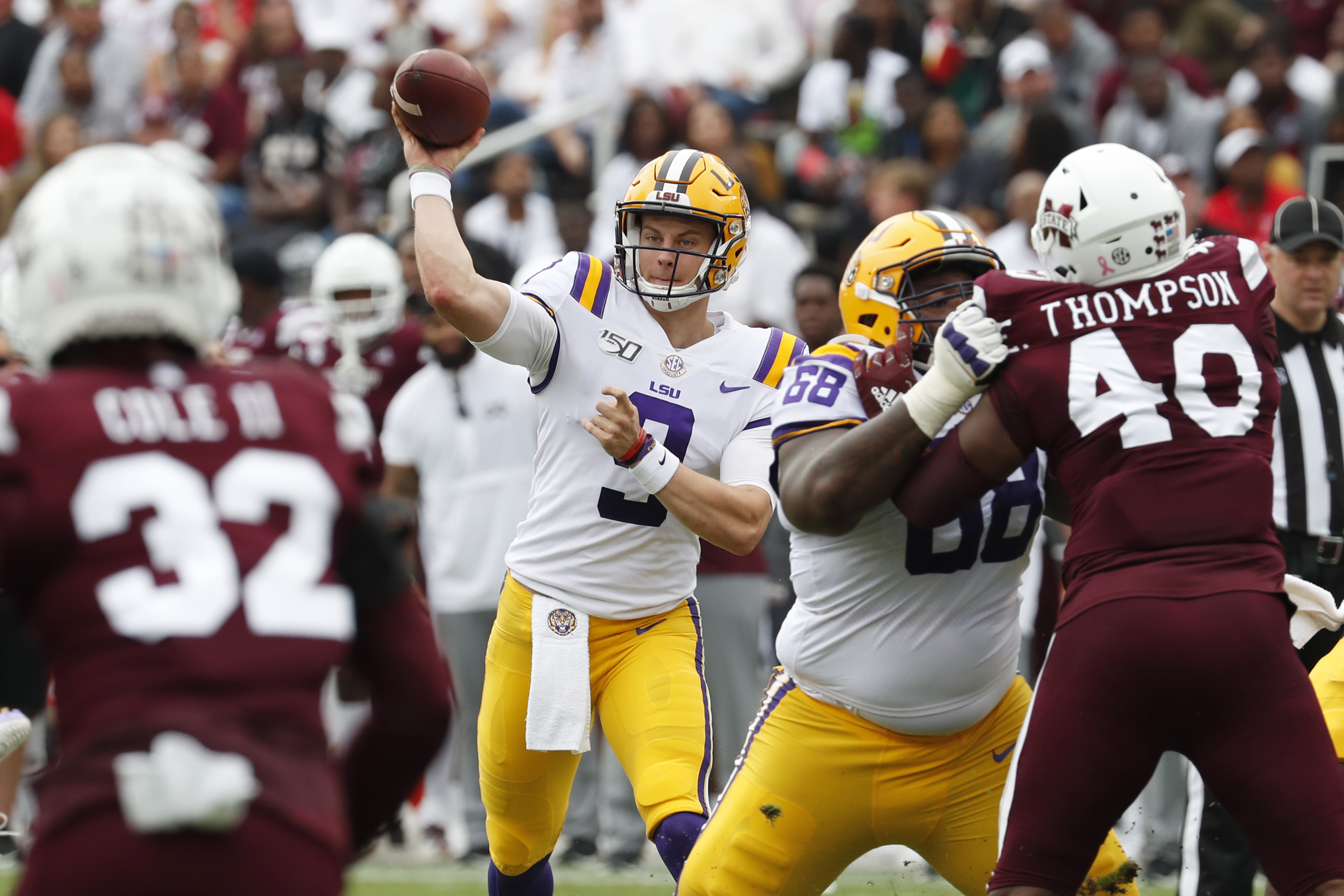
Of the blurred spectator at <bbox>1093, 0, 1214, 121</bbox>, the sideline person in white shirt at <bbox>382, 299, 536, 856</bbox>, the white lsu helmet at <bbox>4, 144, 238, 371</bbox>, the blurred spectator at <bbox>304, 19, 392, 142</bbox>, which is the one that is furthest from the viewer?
the blurred spectator at <bbox>304, 19, 392, 142</bbox>

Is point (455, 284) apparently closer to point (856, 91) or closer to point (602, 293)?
point (602, 293)

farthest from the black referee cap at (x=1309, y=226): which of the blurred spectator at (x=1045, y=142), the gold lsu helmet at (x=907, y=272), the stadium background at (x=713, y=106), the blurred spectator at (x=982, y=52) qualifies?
the blurred spectator at (x=982, y=52)

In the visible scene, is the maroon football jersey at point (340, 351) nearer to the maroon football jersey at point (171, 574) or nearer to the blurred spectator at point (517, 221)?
the blurred spectator at point (517, 221)

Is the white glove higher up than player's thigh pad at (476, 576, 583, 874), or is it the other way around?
the white glove

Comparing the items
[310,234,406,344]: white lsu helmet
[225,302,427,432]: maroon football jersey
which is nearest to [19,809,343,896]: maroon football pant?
[225,302,427,432]: maroon football jersey

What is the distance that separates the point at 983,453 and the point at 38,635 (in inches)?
76.9

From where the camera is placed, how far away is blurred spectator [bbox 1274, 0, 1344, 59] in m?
10.8

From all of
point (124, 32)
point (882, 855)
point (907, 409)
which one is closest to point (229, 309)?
point (907, 409)

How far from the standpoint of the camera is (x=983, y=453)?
136 inches

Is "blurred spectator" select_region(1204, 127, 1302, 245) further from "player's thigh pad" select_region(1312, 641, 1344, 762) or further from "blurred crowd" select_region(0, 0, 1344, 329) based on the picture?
"player's thigh pad" select_region(1312, 641, 1344, 762)

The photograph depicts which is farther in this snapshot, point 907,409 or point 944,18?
point 944,18

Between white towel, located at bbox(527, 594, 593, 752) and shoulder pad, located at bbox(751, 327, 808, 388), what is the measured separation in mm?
812

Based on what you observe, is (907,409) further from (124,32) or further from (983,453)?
(124,32)

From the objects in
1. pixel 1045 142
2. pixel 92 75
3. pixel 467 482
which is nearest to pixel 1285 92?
pixel 1045 142
